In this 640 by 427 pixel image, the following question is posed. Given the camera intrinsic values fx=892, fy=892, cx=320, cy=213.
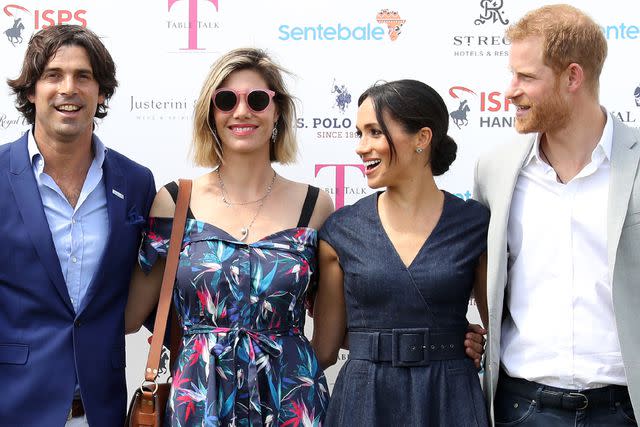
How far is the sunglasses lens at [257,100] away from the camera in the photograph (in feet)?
9.84

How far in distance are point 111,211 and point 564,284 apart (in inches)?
56.1

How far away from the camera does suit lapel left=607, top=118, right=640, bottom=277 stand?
8.29ft

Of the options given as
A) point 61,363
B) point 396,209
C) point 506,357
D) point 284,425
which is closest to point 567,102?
point 396,209

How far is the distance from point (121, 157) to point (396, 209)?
98cm

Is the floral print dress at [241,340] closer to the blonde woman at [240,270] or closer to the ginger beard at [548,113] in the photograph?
the blonde woman at [240,270]

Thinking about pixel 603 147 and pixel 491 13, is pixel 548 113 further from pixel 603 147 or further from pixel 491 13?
pixel 491 13

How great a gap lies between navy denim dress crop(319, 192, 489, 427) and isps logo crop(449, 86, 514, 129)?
3.94ft

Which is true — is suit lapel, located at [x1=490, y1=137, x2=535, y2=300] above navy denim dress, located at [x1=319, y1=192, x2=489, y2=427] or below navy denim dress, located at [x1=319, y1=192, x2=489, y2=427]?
above

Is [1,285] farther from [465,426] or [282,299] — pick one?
[465,426]

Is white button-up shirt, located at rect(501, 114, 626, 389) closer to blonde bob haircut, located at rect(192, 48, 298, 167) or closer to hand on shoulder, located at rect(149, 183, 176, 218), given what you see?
blonde bob haircut, located at rect(192, 48, 298, 167)

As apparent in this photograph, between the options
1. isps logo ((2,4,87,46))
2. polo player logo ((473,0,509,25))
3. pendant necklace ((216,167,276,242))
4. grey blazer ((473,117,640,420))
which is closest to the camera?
grey blazer ((473,117,640,420))

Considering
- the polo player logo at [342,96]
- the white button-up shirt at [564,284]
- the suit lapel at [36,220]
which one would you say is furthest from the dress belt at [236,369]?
the polo player logo at [342,96]

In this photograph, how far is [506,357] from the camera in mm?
2725

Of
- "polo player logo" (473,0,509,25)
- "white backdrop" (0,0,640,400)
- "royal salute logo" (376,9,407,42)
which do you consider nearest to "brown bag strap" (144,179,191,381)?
"white backdrop" (0,0,640,400)
